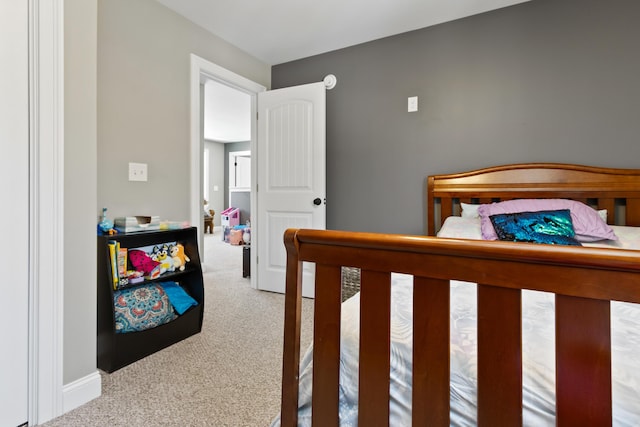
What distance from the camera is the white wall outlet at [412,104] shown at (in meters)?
2.51

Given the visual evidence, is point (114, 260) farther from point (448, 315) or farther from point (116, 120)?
point (448, 315)

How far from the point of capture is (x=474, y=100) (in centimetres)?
231

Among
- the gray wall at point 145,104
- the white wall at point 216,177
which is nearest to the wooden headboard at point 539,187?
the gray wall at point 145,104

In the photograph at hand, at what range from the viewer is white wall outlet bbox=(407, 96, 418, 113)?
2.51 m

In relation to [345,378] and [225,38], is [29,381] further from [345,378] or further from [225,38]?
[225,38]

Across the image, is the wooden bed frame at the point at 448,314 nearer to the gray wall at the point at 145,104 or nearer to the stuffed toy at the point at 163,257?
the stuffed toy at the point at 163,257

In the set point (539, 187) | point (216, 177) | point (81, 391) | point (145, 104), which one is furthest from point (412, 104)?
point (216, 177)

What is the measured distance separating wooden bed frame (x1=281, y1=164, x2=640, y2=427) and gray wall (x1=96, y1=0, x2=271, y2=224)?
1582 millimetres

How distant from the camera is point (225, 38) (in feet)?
8.54

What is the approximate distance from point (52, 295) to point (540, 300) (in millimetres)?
1842

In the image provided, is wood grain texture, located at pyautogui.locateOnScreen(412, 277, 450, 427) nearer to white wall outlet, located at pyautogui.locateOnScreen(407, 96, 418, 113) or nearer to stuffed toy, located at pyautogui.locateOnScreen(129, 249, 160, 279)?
stuffed toy, located at pyautogui.locateOnScreen(129, 249, 160, 279)

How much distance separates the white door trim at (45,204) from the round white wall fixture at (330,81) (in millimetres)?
1981

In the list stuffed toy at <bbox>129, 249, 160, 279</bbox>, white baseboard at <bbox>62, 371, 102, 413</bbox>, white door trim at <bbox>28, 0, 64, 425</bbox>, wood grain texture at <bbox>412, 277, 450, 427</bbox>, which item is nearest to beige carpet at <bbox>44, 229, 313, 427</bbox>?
white baseboard at <bbox>62, 371, 102, 413</bbox>

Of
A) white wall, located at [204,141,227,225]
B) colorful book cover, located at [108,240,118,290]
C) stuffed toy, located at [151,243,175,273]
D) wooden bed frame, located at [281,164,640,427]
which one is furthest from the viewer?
white wall, located at [204,141,227,225]
